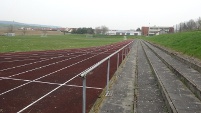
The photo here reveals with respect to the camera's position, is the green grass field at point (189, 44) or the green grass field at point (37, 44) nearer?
the green grass field at point (189, 44)

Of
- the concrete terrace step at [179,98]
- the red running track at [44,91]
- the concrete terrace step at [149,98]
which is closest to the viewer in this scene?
the concrete terrace step at [179,98]

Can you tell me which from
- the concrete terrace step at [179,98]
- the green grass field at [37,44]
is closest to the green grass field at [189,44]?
the concrete terrace step at [179,98]

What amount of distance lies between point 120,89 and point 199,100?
2.50 metres

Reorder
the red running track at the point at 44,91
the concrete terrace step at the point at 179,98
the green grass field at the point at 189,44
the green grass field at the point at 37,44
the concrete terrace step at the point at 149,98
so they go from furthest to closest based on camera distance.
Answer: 1. the green grass field at the point at 37,44
2. the green grass field at the point at 189,44
3. the red running track at the point at 44,91
4. the concrete terrace step at the point at 149,98
5. the concrete terrace step at the point at 179,98

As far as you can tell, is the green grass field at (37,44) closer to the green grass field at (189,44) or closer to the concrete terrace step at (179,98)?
the green grass field at (189,44)

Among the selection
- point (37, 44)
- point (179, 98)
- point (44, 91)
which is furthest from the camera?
point (37, 44)

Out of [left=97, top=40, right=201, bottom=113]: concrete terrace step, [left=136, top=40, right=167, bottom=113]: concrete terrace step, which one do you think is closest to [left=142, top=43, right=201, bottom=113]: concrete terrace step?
[left=97, top=40, right=201, bottom=113]: concrete terrace step

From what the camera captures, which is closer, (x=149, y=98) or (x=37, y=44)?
(x=149, y=98)

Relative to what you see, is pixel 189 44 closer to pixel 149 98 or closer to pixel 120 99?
pixel 149 98

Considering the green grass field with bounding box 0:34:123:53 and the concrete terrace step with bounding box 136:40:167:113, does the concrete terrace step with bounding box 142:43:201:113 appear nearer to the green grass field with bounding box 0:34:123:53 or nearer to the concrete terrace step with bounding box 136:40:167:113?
the concrete terrace step with bounding box 136:40:167:113

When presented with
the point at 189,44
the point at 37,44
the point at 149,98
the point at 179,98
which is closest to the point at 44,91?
the point at 149,98

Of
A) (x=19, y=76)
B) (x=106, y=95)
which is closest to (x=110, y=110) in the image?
(x=106, y=95)

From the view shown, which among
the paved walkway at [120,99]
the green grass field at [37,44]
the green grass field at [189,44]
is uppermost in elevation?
the green grass field at [189,44]

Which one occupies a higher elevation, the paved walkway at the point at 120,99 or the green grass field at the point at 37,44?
the green grass field at the point at 37,44
